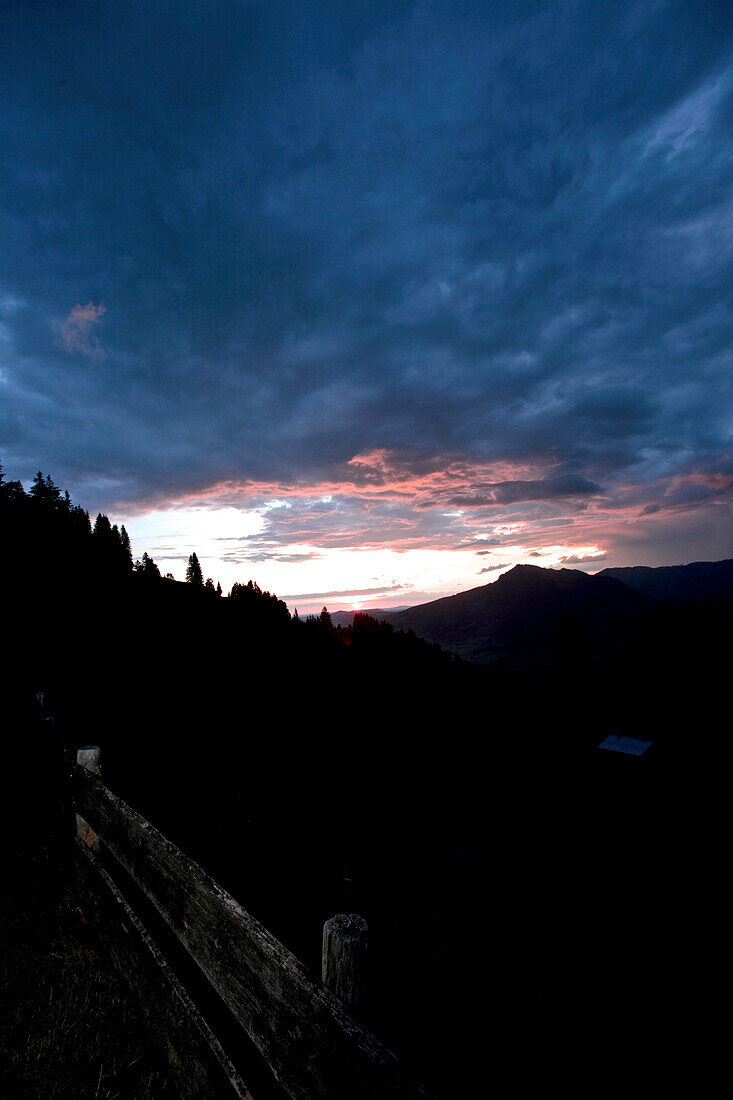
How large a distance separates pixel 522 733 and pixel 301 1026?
49215mm

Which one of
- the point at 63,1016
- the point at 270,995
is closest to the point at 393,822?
the point at 63,1016

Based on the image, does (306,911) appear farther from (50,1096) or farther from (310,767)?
(310,767)

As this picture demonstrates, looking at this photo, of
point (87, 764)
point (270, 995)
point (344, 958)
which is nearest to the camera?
point (344, 958)

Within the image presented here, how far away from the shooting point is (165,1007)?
3131 mm

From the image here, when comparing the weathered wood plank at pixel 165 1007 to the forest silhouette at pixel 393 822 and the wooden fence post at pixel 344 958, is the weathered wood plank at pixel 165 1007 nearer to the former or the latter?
the wooden fence post at pixel 344 958

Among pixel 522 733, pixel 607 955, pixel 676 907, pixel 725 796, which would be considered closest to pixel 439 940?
pixel 607 955

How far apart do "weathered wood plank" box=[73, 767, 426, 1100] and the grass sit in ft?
3.96

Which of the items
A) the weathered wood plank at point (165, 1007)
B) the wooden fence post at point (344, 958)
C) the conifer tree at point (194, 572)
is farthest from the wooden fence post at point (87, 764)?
the conifer tree at point (194, 572)

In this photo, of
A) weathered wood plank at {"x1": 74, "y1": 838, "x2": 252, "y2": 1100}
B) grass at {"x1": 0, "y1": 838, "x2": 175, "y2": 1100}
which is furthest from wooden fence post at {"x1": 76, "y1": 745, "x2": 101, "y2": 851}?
grass at {"x1": 0, "y1": 838, "x2": 175, "y2": 1100}

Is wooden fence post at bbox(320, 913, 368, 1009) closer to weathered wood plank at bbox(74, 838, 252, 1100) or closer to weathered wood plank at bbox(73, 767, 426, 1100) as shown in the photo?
weathered wood plank at bbox(73, 767, 426, 1100)

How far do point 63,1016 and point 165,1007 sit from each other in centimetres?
141

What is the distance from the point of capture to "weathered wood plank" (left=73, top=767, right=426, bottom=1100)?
1.71m

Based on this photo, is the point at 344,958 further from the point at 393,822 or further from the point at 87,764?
the point at 393,822

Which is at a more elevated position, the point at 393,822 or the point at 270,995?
the point at 270,995
